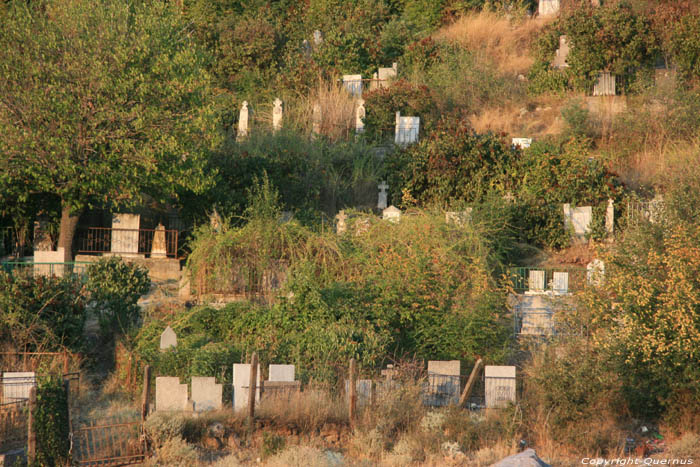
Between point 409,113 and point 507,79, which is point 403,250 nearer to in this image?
point 409,113

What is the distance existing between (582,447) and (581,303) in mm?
3170

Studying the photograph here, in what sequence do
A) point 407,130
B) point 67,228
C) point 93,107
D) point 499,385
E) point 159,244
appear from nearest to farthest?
1. point 499,385
2. point 93,107
3. point 67,228
4. point 159,244
5. point 407,130

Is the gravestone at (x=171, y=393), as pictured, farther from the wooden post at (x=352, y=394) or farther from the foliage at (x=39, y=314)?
the foliage at (x=39, y=314)

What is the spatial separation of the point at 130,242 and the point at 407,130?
9329mm

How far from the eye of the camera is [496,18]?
33.2m

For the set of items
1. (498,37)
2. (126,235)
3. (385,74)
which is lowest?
(126,235)

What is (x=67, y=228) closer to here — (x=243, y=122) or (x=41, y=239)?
(x=41, y=239)

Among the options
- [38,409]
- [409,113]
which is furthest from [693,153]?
[38,409]

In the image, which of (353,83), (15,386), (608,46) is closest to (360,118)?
(353,83)

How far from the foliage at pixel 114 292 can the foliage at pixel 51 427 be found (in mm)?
4076

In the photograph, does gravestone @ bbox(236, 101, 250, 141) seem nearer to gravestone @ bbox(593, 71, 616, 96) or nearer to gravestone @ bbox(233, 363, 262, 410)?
gravestone @ bbox(593, 71, 616, 96)

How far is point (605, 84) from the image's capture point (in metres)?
26.7

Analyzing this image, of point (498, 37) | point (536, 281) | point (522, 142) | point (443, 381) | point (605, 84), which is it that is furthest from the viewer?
point (498, 37)

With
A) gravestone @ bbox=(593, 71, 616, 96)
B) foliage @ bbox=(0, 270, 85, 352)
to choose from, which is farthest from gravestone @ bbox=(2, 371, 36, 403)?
gravestone @ bbox=(593, 71, 616, 96)
